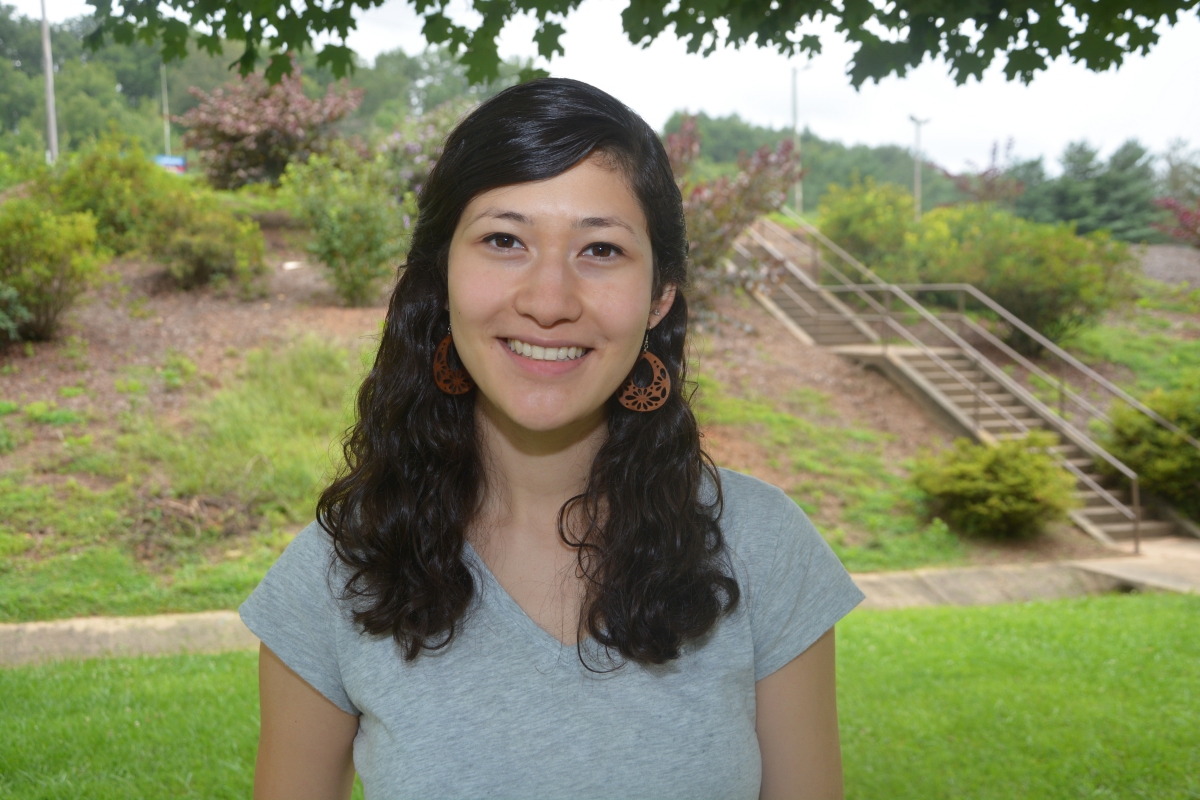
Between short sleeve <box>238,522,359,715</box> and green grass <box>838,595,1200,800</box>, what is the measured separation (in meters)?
3.27

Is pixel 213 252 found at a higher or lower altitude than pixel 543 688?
higher

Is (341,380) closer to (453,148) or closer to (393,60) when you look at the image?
(453,148)

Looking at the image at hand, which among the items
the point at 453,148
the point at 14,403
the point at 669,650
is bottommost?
the point at 14,403

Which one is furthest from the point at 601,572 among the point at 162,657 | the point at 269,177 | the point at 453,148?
the point at 269,177

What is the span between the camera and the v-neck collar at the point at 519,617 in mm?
1573

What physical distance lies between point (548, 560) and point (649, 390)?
1.16 feet

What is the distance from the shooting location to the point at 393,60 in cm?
4084

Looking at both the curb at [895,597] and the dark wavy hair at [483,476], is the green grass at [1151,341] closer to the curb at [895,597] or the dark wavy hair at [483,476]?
the curb at [895,597]

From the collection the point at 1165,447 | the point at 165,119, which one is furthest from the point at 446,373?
the point at 165,119

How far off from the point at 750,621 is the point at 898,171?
4807 cm

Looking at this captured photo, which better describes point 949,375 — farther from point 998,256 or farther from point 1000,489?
point 998,256

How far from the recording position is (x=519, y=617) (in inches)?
62.9

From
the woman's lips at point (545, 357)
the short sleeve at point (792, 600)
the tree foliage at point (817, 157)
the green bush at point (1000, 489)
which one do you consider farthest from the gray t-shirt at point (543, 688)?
the tree foliage at point (817, 157)

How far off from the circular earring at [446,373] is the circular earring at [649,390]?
0.95 feet
